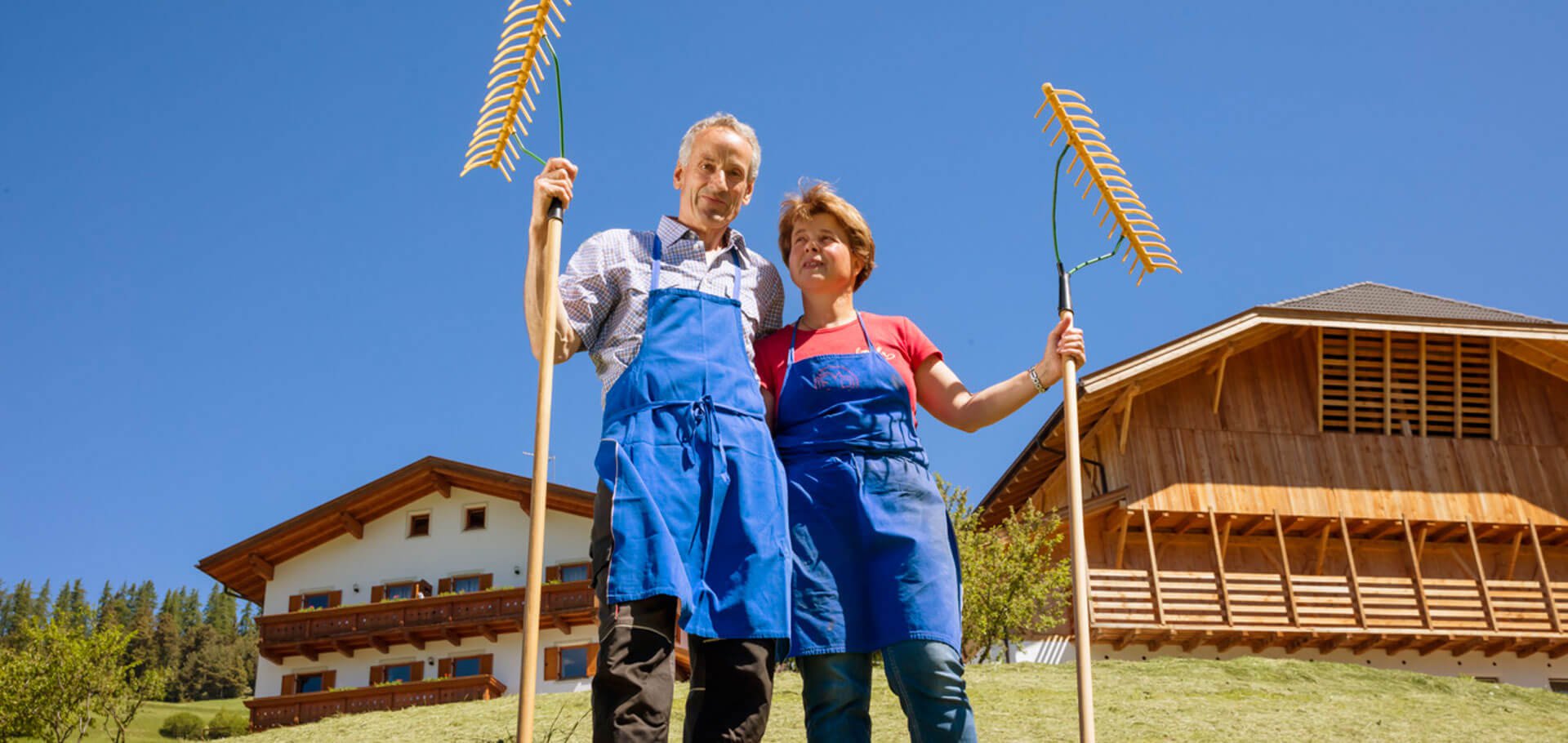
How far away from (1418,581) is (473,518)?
914 inches

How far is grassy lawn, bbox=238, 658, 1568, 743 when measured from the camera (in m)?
11.5

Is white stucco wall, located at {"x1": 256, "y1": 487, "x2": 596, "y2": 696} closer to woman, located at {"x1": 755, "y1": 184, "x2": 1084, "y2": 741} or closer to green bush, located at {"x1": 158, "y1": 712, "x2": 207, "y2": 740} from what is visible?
green bush, located at {"x1": 158, "y1": 712, "x2": 207, "y2": 740}

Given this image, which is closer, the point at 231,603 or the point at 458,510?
the point at 458,510

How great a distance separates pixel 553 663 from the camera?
33094 millimetres

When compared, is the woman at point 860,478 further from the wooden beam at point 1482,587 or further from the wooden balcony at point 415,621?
the wooden balcony at point 415,621

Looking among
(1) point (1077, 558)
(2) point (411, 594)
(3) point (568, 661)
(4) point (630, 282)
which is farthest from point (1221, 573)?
(4) point (630, 282)

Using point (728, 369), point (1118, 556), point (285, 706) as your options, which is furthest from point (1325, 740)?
point (285, 706)

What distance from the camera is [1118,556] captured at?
26.4 meters

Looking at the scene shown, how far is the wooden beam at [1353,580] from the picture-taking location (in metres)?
26.3

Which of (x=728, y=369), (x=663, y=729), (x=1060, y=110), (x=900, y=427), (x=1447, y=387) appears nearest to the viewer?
(x=663, y=729)

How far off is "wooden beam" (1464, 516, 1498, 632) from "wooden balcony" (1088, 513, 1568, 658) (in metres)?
0.02

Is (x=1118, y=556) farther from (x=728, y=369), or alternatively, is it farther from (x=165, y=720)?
(x=165, y=720)

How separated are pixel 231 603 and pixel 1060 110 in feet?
385

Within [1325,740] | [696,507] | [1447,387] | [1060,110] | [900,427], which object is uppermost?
[1447,387]
